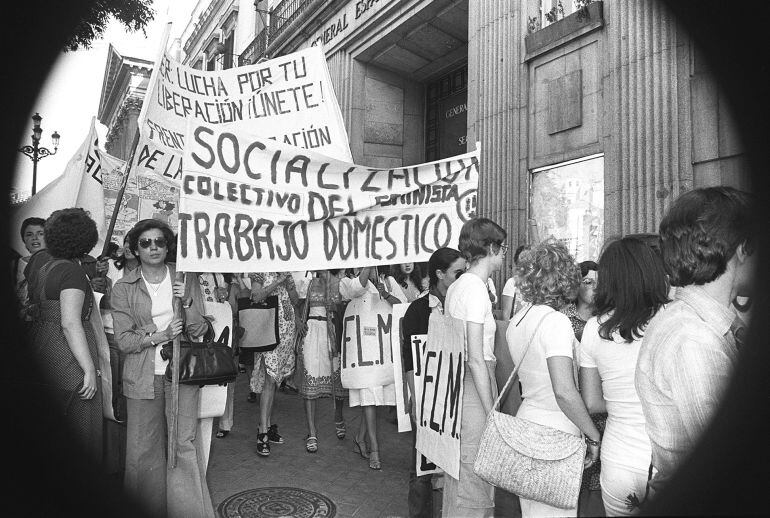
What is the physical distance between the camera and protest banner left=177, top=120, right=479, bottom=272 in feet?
12.2

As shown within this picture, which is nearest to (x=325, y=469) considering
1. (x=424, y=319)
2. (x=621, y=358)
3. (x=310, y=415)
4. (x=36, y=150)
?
(x=310, y=415)

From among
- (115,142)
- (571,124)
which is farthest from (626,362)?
(115,142)

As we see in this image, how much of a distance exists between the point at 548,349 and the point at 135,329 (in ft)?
8.83

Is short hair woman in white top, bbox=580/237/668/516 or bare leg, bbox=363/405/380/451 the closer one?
short hair woman in white top, bbox=580/237/668/516

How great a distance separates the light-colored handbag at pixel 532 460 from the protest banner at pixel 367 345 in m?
2.97

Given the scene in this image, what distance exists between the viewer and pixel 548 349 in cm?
256

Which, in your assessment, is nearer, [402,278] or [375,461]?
[375,461]

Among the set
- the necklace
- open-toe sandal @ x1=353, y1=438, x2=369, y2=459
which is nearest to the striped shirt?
the necklace

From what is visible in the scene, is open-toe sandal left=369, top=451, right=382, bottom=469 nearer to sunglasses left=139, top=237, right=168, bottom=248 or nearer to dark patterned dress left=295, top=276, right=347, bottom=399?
dark patterned dress left=295, top=276, right=347, bottom=399

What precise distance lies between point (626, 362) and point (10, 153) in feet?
9.27

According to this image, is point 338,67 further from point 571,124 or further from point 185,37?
point 185,37

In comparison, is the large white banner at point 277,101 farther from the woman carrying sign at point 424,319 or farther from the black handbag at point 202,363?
the black handbag at point 202,363

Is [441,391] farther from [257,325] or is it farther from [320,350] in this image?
[257,325]

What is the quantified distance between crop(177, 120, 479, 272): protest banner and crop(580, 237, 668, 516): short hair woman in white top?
6.44ft
